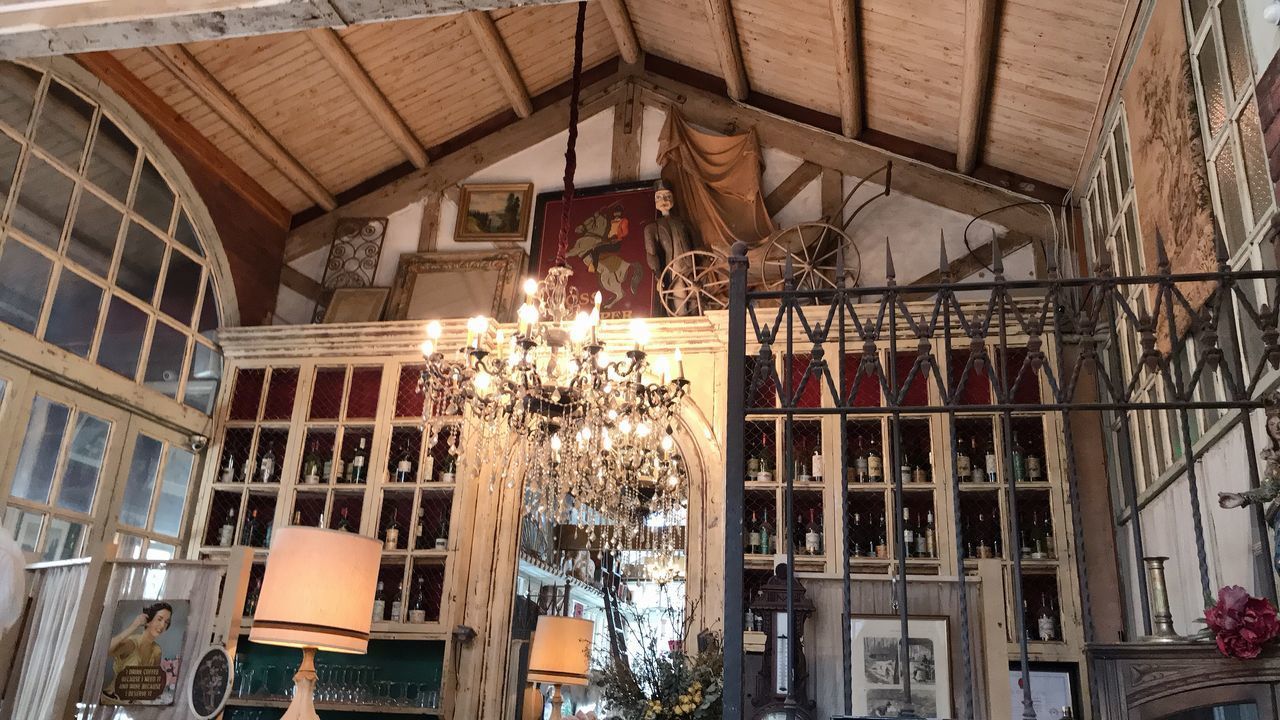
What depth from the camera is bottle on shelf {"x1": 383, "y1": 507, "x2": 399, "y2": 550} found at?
22.5 ft

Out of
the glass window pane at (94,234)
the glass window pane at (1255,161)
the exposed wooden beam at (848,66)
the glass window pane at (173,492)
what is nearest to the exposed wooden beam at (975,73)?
the exposed wooden beam at (848,66)

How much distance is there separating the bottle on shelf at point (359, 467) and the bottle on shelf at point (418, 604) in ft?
2.81

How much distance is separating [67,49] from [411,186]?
17.0 ft

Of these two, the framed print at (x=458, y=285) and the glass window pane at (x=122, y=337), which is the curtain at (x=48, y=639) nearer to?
the glass window pane at (x=122, y=337)

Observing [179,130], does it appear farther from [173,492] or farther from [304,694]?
[304,694]

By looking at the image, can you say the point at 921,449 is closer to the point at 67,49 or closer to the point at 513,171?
the point at 513,171

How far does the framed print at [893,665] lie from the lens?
385 centimetres

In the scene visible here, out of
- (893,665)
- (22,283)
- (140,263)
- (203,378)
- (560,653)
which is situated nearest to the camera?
(893,665)

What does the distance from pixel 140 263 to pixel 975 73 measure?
5548mm

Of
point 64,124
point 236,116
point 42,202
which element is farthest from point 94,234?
point 236,116

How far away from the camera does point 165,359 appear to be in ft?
22.7

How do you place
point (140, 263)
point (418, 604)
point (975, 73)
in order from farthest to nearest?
1. point (418, 604)
2. point (140, 263)
3. point (975, 73)

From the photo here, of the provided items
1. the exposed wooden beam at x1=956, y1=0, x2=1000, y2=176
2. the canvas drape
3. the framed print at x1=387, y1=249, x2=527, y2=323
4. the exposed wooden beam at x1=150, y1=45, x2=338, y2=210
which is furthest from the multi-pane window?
the exposed wooden beam at x1=956, y1=0, x2=1000, y2=176

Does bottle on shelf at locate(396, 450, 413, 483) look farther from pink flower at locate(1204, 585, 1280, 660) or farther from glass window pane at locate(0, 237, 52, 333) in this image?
pink flower at locate(1204, 585, 1280, 660)
